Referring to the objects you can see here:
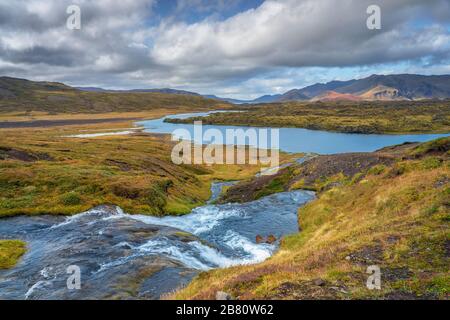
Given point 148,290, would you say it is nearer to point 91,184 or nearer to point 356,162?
point 91,184

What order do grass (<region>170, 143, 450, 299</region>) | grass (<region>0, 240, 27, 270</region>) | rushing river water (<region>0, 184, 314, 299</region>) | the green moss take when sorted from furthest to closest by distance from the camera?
1. the green moss
2. grass (<region>0, 240, 27, 270</region>)
3. rushing river water (<region>0, 184, 314, 299</region>)
4. grass (<region>170, 143, 450, 299</region>)

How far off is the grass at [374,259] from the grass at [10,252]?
17.3 metres

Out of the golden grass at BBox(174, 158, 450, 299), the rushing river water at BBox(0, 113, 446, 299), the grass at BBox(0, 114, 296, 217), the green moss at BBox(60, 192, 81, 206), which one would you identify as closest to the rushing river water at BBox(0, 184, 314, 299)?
the rushing river water at BBox(0, 113, 446, 299)

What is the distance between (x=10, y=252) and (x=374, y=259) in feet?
95.0

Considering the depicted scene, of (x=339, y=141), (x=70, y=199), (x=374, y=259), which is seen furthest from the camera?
(x=339, y=141)

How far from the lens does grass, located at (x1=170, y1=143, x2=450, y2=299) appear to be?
14.0 meters

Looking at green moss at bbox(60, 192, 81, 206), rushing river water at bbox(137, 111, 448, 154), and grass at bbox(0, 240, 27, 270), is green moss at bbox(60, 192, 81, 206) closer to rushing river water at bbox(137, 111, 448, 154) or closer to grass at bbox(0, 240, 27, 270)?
grass at bbox(0, 240, 27, 270)

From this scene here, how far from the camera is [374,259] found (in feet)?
59.2

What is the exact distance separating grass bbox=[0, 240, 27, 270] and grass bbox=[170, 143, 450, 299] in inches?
680

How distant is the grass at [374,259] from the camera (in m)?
14.0

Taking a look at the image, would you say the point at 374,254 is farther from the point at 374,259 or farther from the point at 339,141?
the point at 339,141

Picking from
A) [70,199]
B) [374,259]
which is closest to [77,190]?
[70,199]

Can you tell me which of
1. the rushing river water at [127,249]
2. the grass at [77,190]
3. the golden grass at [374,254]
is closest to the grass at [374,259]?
the golden grass at [374,254]
